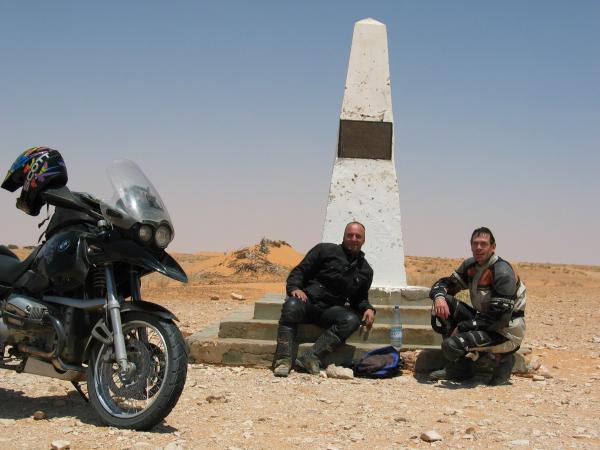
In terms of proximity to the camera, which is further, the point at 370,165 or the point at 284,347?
the point at 370,165

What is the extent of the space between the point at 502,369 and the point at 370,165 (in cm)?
293

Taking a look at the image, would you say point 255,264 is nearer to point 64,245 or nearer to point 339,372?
point 339,372

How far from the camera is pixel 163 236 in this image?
4.01 m

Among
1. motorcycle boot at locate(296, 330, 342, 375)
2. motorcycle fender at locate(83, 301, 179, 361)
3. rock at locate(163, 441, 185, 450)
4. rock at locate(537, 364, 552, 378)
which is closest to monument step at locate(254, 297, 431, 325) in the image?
motorcycle boot at locate(296, 330, 342, 375)

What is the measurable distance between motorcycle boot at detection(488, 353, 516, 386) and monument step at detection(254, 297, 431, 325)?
1.23 metres

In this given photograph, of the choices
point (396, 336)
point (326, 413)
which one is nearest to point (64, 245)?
point (326, 413)

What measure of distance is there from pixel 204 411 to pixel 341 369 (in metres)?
1.79

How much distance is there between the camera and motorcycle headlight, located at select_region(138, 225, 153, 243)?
→ 3920mm

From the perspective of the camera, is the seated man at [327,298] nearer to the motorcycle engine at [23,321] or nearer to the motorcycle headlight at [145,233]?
the motorcycle engine at [23,321]

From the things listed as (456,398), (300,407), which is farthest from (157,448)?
(456,398)

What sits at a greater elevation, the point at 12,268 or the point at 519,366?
the point at 12,268

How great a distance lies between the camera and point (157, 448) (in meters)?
3.61

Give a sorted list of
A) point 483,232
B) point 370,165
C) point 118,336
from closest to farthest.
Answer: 1. point 118,336
2. point 483,232
3. point 370,165

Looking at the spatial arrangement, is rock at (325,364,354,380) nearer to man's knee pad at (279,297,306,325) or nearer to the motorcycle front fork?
man's knee pad at (279,297,306,325)
